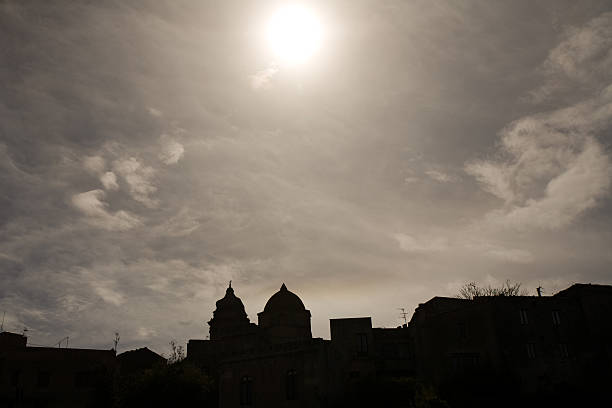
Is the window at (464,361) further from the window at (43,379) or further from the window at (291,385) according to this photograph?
the window at (43,379)

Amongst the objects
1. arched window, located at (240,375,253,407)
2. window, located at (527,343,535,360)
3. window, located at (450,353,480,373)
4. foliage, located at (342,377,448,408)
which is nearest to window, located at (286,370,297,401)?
foliage, located at (342,377,448,408)

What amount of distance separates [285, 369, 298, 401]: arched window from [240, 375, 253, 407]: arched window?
4.25m

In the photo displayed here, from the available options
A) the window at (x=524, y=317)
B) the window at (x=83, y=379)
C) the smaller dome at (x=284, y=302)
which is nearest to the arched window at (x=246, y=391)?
the smaller dome at (x=284, y=302)

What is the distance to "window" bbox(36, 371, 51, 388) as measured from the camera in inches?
1978

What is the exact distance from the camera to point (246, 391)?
4162 centimetres

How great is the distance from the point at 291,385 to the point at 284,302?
67.3 feet

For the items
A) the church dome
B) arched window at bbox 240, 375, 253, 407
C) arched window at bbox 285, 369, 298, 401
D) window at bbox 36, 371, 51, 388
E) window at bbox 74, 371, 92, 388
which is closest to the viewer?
arched window at bbox 285, 369, 298, 401

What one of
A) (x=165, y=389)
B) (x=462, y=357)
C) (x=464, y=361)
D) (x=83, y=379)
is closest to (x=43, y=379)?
(x=83, y=379)

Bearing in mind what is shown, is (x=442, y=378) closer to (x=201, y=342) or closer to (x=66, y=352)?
(x=201, y=342)

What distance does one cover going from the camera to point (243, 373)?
139 ft

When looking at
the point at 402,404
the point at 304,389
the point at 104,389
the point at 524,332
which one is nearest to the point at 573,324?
the point at 524,332

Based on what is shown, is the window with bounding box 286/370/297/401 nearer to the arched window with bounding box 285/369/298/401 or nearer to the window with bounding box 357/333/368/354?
the arched window with bounding box 285/369/298/401

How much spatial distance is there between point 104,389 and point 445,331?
3695cm

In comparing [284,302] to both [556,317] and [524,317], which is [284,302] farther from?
[556,317]
